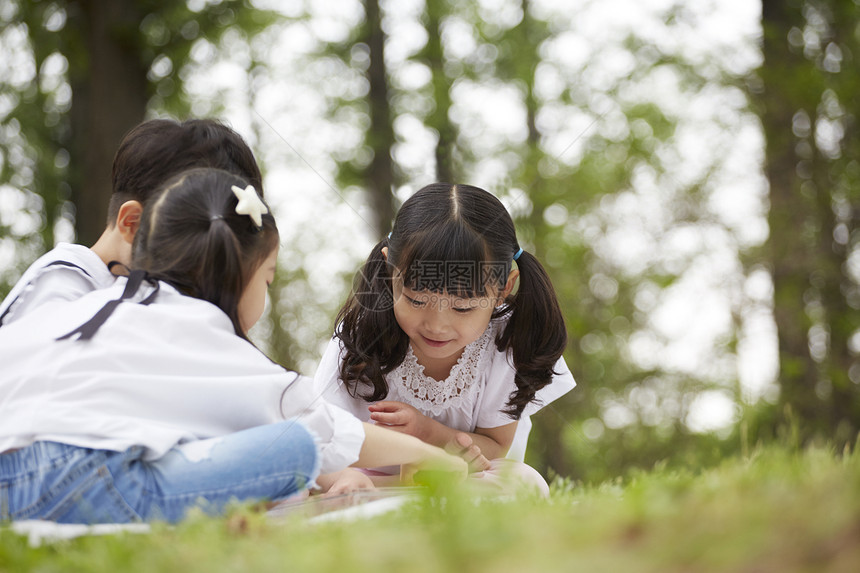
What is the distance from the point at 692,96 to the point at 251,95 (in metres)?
4.20

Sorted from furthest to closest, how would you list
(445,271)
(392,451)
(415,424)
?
1. (415,424)
2. (445,271)
3. (392,451)

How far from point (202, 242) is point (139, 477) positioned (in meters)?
0.52

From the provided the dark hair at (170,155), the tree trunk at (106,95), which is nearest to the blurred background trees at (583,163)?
the tree trunk at (106,95)

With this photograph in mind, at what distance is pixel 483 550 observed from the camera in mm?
802

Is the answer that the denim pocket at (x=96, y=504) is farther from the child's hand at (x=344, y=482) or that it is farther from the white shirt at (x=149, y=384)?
the child's hand at (x=344, y=482)

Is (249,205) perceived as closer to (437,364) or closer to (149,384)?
(149,384)

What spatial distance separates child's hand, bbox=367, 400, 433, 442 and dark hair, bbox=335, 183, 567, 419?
107 millimetres

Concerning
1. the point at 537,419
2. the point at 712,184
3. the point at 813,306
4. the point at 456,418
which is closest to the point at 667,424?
the point at 537,419

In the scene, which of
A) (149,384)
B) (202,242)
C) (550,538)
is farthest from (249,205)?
(550,538)

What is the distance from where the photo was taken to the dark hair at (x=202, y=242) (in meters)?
1.68

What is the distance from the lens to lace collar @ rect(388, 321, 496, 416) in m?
2.43

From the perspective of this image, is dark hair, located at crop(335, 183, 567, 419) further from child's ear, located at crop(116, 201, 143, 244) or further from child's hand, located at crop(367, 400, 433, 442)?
child's ear, located at crop(116, 201, 143, 244)

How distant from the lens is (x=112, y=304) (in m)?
1.57

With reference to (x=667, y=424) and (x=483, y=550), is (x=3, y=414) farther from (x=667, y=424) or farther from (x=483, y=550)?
(x=667, y=424)
